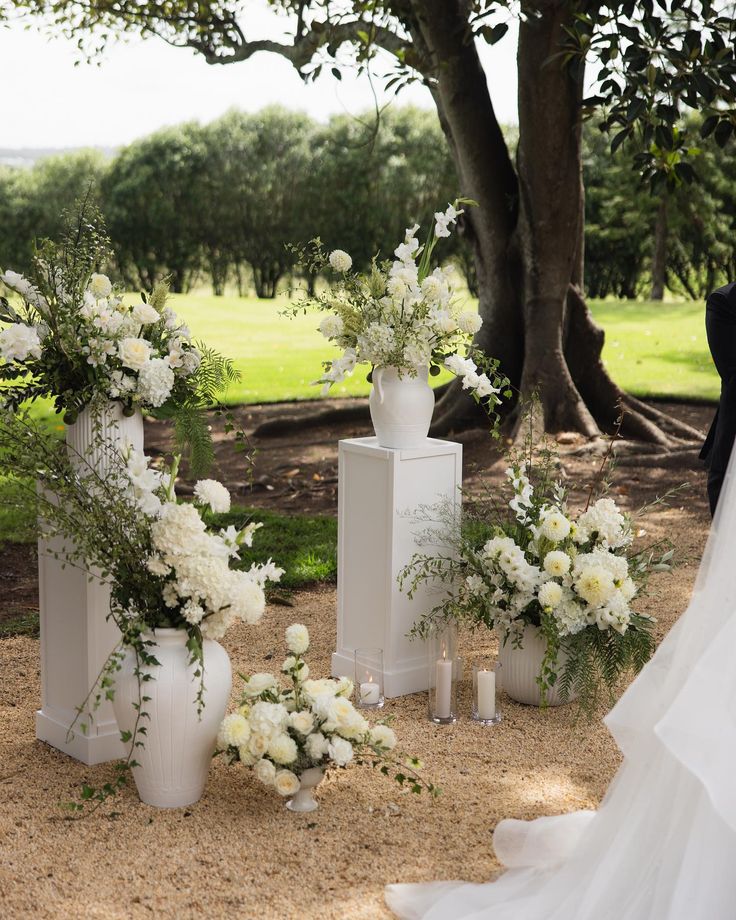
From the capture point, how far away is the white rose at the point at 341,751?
3.29 meters

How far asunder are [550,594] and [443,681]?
1.81 ft

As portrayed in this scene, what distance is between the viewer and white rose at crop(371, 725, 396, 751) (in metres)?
3.44

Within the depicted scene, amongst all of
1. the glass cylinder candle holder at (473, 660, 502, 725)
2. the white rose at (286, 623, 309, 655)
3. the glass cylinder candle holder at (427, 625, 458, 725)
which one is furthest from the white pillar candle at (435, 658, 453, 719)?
the white rose at (286, 623, 309, 655)

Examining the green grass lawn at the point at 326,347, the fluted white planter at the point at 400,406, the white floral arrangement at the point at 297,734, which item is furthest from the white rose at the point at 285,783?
the green grass lawn at the point at 326,347

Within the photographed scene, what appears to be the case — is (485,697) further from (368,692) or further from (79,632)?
(79,632)

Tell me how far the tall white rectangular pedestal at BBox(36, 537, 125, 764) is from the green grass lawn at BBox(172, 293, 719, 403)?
327 inches

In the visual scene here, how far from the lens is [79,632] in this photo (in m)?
3.78

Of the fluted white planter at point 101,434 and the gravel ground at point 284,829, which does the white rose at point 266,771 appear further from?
the fluted white planter at point 101,434

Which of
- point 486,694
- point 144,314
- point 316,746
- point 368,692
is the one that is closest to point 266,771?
point 316,746

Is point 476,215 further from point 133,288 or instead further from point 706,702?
point 133,288

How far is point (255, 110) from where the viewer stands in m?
21.6

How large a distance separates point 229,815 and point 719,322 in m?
2.96

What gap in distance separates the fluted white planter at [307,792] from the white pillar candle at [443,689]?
85cm

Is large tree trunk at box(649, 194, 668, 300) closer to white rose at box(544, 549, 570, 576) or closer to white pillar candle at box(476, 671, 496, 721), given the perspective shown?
white rose at box(544, 549, 570, 576)
